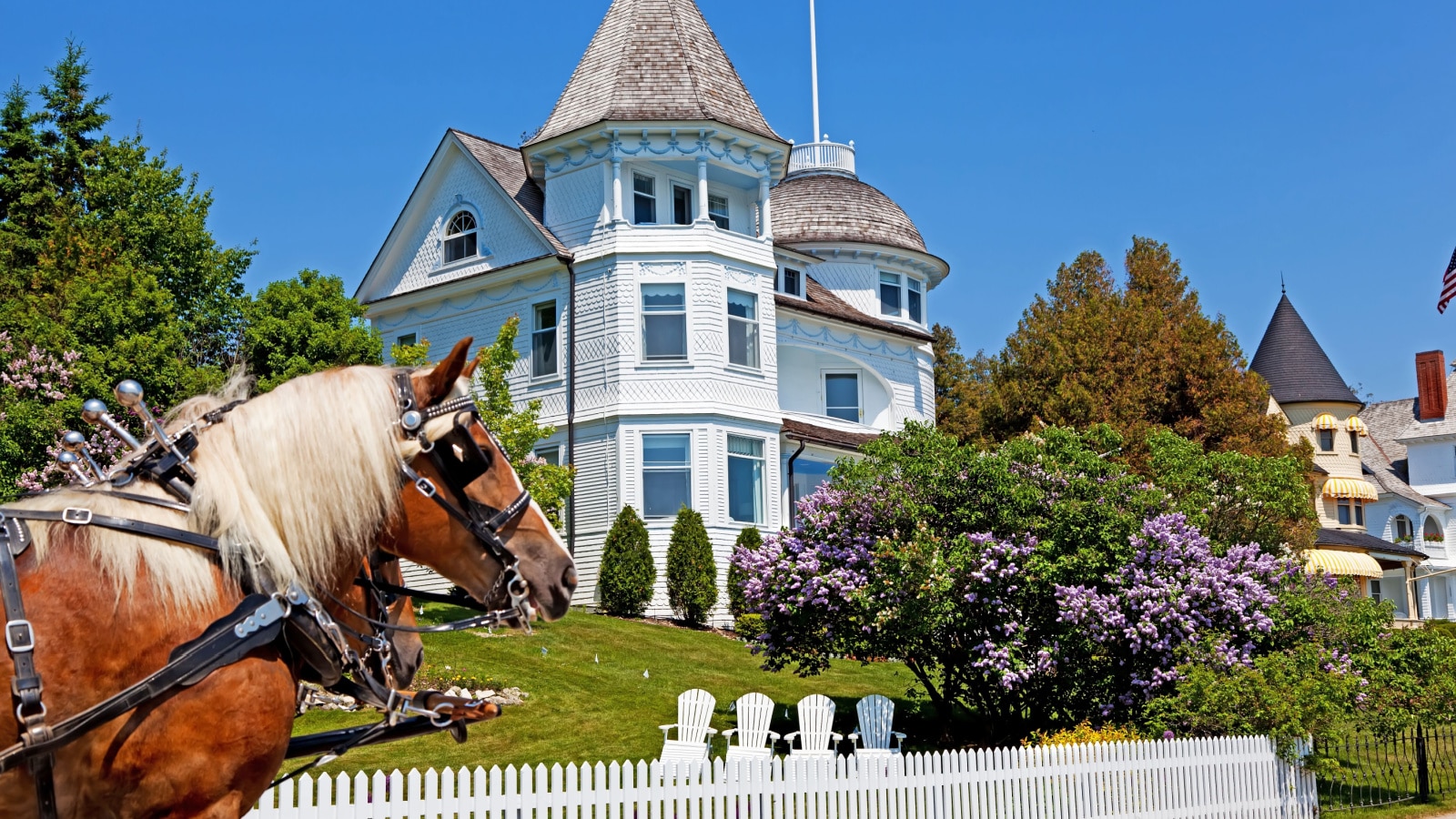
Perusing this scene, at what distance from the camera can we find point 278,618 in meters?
4.20

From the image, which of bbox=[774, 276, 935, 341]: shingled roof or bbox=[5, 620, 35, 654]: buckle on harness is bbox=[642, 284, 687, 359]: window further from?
bbox=[5, 620, 35, 654]: buckle on harness

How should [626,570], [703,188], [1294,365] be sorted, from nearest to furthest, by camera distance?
1. [626,570]
2. [703,188]
3. [1294,365]

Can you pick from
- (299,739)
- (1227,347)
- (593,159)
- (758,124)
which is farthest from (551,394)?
(299,739)

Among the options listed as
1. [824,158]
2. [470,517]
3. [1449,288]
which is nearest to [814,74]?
[824,158]

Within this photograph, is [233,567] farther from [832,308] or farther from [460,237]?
[832,308]

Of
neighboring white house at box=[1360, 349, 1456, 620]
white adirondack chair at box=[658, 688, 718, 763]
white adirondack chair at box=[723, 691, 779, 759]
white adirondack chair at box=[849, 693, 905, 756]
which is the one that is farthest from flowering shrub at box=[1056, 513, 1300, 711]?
neighboring white house at box=[1360, 349, 1456, 620]

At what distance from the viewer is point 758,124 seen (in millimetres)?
31625

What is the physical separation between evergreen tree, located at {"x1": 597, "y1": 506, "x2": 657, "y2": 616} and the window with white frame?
8.81 m

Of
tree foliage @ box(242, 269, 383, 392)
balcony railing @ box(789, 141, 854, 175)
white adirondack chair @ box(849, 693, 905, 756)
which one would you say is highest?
balcony railing @ box(789, 141, 854, 175)

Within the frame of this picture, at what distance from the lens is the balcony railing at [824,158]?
40.6 metres

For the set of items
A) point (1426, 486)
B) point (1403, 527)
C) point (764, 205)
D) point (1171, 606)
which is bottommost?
point (1171, 606)

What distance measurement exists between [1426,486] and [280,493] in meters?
74.4

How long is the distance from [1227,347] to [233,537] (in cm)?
3661

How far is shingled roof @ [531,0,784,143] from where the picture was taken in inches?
1187
